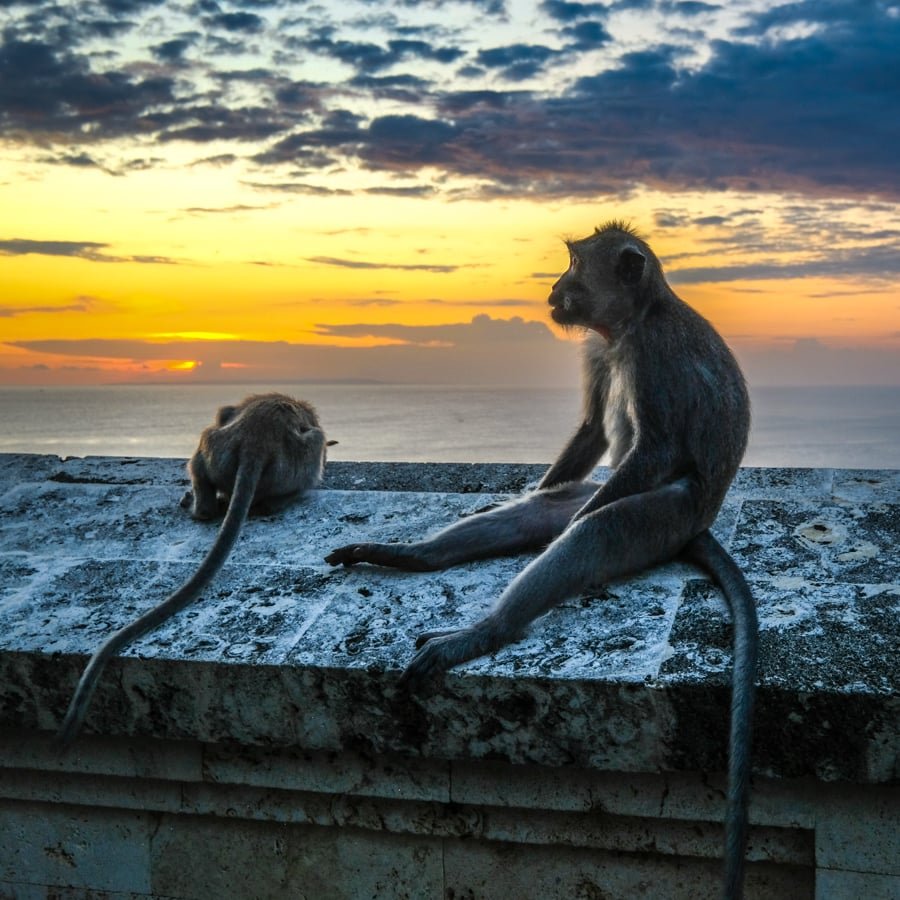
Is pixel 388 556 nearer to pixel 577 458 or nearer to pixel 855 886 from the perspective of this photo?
pixel 577 458

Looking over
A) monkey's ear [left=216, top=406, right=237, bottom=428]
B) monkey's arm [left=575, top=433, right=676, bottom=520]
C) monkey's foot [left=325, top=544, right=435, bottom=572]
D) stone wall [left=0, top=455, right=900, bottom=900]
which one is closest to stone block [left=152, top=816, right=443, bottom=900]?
stone wall [left=0, top=455, right=900, bottom=900]

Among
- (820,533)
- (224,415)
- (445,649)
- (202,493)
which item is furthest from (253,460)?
Answer: (820,533)

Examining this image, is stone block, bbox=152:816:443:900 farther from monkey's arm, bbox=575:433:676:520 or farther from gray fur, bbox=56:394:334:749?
monkey's arm, bbox=575:433:676:520

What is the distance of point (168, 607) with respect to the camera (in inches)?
192

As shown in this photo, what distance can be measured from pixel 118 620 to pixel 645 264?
9.14 feet

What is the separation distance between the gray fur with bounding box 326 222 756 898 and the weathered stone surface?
0.11 m

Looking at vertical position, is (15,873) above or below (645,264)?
below

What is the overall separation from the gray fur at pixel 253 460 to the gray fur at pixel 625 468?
3.40 ft

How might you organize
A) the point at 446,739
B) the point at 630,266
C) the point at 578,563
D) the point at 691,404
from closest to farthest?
the point at 446,739, the point at 578,563, the point at 691,404, the point at 630,266

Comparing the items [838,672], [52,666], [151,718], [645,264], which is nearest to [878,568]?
[838,672]

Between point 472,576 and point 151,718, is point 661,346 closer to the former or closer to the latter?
point 472,576

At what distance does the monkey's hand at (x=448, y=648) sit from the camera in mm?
4148

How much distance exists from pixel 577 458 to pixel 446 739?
2.05 meters

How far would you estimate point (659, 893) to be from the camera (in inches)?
168
